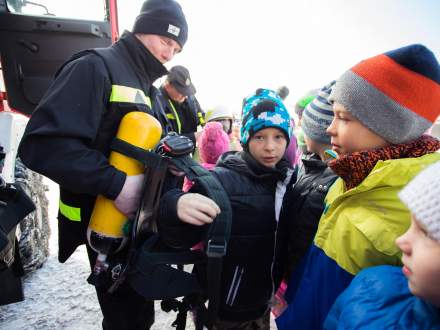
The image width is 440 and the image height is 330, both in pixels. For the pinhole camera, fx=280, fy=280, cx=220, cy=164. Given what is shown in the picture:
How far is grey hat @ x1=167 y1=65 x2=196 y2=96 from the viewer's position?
3252 mm

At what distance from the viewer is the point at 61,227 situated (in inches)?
52.5

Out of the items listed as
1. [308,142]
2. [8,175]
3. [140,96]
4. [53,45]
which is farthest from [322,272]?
[53,45]

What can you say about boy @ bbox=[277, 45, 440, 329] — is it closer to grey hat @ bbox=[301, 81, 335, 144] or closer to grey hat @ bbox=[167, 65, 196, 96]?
grey hat @ bbox=[301, 81, 335, 144]

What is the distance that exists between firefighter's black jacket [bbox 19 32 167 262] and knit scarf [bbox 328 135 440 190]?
33.0 inches

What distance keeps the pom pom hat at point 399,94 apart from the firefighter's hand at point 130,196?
2.90 ft

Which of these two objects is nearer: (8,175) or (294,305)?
(294,305)

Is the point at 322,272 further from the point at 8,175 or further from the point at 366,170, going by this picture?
the point at 8,175

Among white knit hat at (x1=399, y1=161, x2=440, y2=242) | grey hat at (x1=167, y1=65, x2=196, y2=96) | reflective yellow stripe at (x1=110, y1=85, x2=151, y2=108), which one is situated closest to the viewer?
white knit hat at (x1=399, y1=161, x2=440, y2=242)

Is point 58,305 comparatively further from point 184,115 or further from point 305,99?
point 305,99

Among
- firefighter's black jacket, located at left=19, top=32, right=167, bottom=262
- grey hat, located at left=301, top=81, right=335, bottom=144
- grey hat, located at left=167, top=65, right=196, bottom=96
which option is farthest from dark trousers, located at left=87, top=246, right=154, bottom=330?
grey hat, located at left=167, top=65, right=196, bottom=96

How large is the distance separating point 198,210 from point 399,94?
0.78 meters

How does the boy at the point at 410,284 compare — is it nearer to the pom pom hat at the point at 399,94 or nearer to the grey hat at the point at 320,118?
the pom pom hat at the point at 399,94

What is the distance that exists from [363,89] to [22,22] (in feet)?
9.92

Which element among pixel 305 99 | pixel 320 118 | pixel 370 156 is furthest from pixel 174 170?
pixel 305 99
